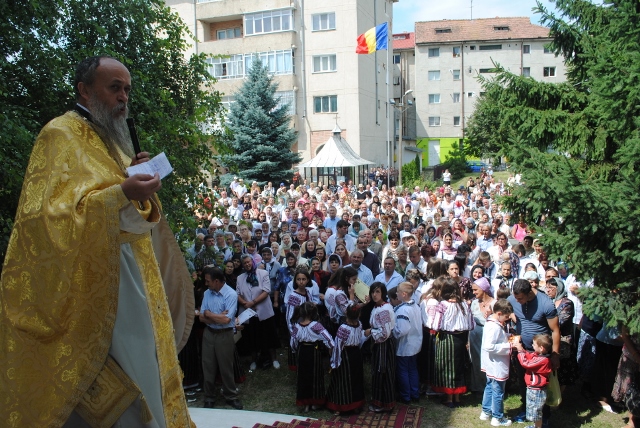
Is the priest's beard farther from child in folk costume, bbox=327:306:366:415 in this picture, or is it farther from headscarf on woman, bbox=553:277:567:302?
headscarf on woman, bbox=553:277:567:302

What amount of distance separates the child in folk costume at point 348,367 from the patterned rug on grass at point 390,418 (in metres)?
0.14

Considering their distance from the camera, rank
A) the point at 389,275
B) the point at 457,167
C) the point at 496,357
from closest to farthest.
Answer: the point at 496,357, the point at 389,275, the point at 457,167

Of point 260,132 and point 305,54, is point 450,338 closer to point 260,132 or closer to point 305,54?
point 260,132

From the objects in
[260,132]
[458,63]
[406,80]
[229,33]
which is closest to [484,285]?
[260,132]

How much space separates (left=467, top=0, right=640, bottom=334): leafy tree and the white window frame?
2723 cm

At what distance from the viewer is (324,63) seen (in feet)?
111

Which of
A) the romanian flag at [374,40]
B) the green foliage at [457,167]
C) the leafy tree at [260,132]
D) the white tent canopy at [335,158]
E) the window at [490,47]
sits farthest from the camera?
the window at [490,47]

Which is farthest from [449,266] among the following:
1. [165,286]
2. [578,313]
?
[165,286]

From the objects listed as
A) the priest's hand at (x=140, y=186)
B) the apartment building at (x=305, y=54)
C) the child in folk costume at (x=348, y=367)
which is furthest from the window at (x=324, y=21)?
the priest's hand at (x=140, y=186)

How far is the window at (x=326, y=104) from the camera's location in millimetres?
34094

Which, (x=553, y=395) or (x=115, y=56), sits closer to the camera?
(x=553, y=395)

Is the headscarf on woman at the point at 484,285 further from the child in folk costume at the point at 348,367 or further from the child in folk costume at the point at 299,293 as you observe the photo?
the child in folk costume at the point at 299,293

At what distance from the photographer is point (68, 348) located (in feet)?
7.36

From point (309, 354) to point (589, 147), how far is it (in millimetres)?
4372
